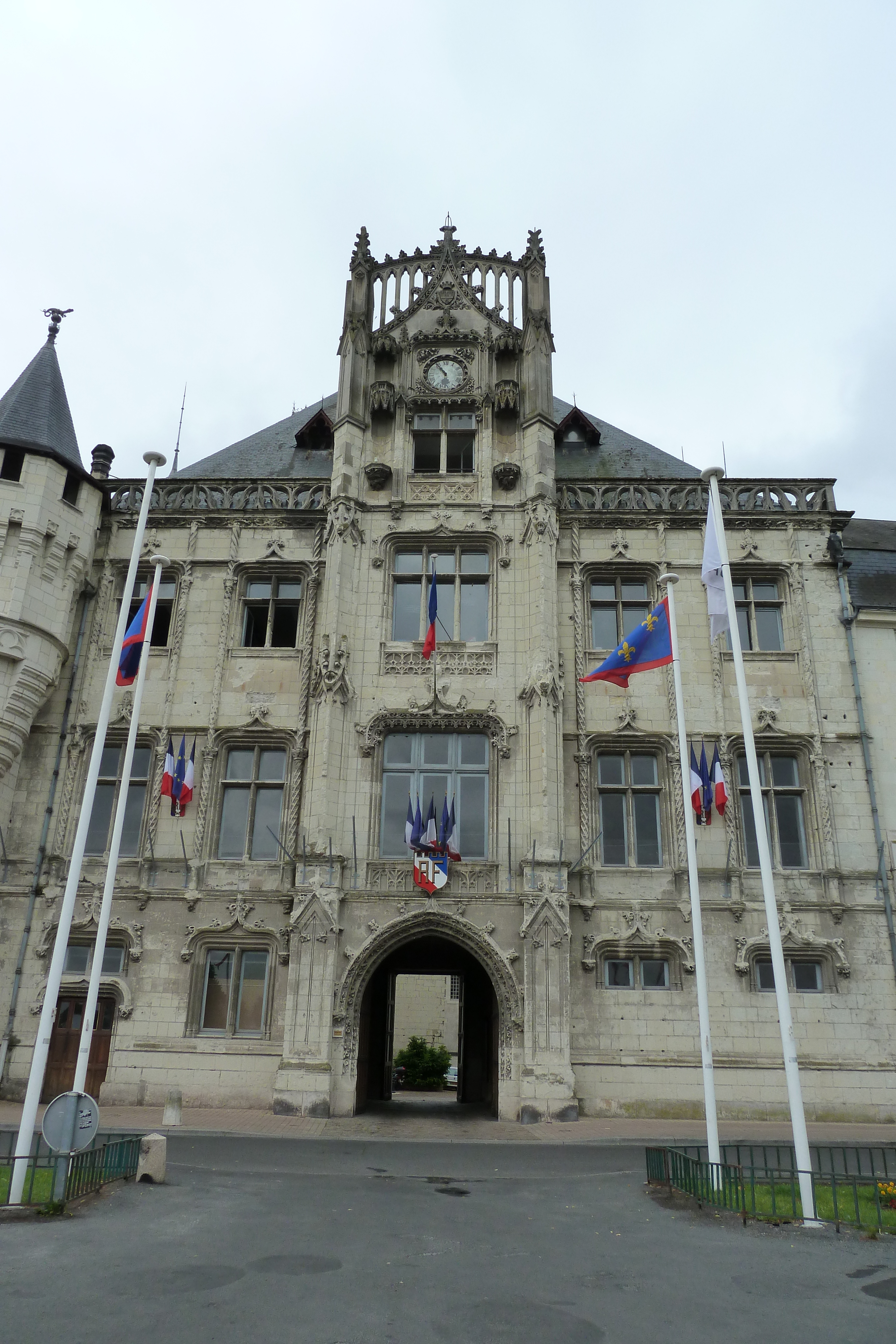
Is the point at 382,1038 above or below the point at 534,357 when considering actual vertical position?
below

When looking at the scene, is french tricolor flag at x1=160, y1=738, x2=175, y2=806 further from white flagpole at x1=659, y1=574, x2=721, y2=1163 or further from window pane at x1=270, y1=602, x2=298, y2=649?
white flagpole at x1=659, y1=574, x2=721, y2=1163

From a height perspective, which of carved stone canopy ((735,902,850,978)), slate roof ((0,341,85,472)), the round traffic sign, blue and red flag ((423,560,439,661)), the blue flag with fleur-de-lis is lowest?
the round traffic sign

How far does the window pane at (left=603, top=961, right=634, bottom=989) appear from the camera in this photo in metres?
21.5

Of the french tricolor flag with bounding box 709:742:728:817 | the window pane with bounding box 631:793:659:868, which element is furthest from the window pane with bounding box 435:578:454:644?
the french tricolor flag with bounding box 709:742:728:817

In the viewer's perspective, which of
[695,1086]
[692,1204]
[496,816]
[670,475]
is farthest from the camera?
[670,475]

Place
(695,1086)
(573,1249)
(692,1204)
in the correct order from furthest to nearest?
(695,1086) < (692,1204) < (573,1249)

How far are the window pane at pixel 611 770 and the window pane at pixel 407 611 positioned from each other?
5626mm

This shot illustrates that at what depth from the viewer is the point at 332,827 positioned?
21.6 meters

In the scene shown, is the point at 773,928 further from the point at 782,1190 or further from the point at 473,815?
the point at 473,815

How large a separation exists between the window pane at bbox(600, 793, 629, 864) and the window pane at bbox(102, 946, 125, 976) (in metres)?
11.6

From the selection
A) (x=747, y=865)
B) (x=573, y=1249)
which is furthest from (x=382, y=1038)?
(x=573, y=1249)

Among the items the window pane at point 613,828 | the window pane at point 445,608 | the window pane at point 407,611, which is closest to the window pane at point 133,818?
the window pane at point 407,611

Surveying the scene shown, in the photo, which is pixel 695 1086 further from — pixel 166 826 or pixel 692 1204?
pixel 166 826

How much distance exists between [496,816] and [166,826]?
8023 mm
